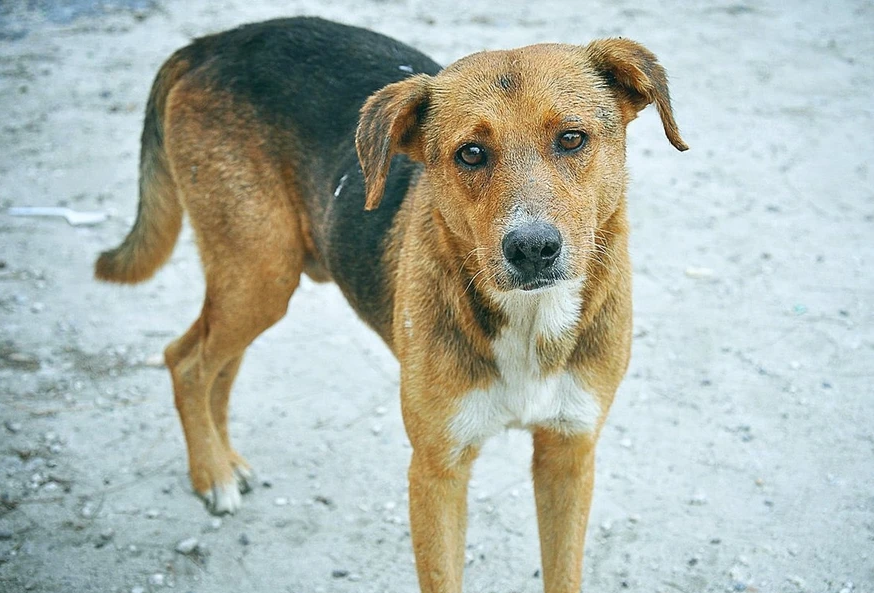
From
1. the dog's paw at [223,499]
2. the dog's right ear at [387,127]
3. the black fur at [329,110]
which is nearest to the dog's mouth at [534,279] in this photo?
the dog's right ear at [387,127]

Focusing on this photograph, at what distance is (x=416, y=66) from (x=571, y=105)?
4.04 feet

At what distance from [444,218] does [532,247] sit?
1.51ft

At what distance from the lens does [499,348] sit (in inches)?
125

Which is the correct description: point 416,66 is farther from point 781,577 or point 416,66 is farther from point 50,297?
point 50,297

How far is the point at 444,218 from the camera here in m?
3.11

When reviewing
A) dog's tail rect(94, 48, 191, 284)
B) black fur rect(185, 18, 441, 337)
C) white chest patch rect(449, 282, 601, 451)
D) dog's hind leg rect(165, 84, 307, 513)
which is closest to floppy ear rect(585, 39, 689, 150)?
white chest patch rect(449, 282, 601, 451)

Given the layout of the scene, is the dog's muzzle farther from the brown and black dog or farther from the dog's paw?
the dog's paw

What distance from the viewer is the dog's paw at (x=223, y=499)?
4.37 metres

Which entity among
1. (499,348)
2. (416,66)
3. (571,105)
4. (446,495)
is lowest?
(446,495)

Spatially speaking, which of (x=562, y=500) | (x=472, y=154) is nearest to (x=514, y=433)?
(x=562, y=500)

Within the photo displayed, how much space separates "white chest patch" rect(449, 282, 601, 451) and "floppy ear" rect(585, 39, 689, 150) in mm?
635

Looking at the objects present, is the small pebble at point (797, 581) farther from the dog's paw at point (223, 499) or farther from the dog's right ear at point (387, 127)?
the dog's paw at point (223, 499)

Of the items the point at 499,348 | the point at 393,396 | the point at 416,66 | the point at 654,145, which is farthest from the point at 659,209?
the point at 499,348

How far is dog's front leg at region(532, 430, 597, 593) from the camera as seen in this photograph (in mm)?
3320
